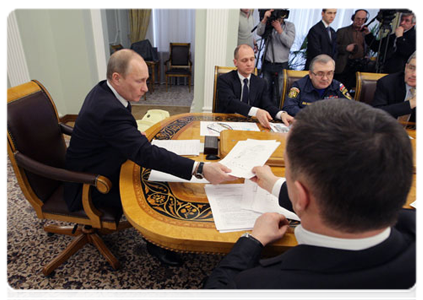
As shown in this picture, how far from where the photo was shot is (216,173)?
1122 millimetres

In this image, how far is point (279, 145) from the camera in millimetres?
1470

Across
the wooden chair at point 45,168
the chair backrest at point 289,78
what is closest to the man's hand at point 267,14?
the chair backrest at point 289,78

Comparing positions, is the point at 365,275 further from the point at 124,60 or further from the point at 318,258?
the point at 124,60

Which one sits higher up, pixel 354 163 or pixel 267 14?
pixel 267 14

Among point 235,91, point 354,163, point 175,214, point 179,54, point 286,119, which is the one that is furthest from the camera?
point 179,54

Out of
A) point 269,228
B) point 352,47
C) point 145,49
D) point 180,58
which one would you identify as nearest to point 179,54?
point 180,58

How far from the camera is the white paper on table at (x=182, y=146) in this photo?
1.45 m

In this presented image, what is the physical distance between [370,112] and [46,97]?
5.21 ft

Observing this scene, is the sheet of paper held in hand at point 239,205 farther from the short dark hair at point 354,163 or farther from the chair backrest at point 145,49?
the chair backrest at point 145,49

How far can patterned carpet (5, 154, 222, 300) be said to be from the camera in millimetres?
1467

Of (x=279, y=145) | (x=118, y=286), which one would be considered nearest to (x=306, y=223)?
(x=279, y=145)

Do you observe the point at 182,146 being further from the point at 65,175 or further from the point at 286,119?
the point at 286,119

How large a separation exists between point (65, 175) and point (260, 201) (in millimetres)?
865

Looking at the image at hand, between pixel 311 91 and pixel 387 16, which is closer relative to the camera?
pixel 311 91
